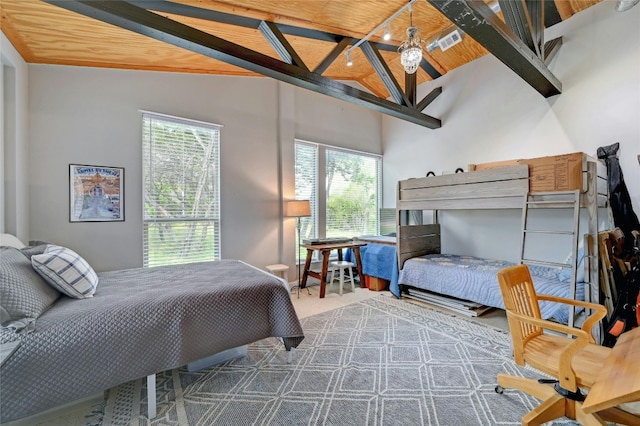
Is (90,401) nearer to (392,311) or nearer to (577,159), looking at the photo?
(392,311)

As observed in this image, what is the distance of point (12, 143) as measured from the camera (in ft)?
7.90

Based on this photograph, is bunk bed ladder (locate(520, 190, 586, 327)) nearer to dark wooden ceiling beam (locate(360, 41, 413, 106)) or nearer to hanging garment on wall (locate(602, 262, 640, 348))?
hanging garment on wall (locate(602, 262, 640, 348))

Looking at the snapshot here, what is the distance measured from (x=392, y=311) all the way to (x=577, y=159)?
2.36 m

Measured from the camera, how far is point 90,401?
179cm

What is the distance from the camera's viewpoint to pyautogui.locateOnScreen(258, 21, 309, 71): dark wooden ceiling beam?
110 inches

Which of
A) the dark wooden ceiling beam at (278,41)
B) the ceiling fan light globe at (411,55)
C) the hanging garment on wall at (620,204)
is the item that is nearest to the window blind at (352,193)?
the dark wooden ceiling beam at (278,41)

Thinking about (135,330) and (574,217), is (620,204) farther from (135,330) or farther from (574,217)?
(135,330)

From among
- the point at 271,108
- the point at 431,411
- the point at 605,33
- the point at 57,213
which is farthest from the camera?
the point at 271,108

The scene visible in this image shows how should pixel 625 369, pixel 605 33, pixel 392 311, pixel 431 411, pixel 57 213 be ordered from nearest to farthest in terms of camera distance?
pixel 625 369 < pixel 431 411 < pixel 57 213 < pixel 605 33 < pixel 392 311

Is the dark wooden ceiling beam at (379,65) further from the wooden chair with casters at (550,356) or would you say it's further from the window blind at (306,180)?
the wooden chair with casters at (550,356)

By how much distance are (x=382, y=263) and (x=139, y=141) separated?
354 centimetres

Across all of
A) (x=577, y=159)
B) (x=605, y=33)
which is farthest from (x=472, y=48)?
(x=577, y=159)

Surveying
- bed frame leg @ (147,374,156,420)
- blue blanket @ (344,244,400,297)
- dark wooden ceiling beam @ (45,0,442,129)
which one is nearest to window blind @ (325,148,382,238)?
blue blanket @ (344,244,400,297)

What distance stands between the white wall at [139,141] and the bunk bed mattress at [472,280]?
1885 millimetres
